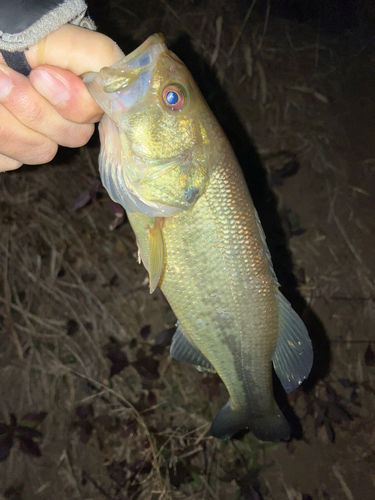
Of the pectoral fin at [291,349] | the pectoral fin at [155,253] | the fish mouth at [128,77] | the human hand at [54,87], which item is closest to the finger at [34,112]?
the human hand at [54,87]

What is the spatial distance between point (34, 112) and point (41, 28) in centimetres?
30

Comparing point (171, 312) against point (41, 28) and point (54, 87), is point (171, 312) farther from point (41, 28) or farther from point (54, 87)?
point (41, 28)

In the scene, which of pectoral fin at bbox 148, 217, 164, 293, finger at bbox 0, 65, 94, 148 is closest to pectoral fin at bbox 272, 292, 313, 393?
pectoral fin at bbox 148, 217, 164, 293

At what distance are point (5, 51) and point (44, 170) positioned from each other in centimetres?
220

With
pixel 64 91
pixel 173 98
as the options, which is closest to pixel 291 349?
pixel 173 98

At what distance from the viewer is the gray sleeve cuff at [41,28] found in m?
1.18

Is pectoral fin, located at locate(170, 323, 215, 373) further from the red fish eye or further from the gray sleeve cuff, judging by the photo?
the gray sleeve cuff

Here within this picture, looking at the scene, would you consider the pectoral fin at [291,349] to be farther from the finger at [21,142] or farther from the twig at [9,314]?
the twig at [9,314]

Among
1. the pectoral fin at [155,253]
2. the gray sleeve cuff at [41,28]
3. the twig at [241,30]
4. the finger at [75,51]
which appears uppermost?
the gray sleeve cuff at [41,28]

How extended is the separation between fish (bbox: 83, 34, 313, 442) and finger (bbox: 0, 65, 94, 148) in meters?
0.17

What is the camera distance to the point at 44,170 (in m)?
3.29

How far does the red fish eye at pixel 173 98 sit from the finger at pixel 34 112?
41 cm

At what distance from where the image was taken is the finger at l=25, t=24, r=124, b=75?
4.09 ft

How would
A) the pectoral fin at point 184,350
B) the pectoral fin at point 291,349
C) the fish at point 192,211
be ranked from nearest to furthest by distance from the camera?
1. the fish at point 192,211
2. the pectoral fin at point 291,349
3. the pectoral fin at point 184,350
